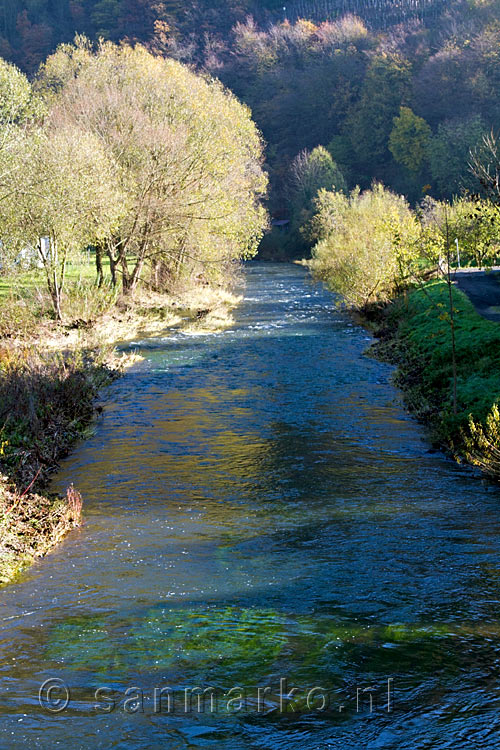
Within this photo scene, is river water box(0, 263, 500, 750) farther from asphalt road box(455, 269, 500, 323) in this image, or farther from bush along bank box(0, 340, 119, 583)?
asphalt road box(455, 269, 500, 323)

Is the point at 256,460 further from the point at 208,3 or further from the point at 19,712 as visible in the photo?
the point at 208,3

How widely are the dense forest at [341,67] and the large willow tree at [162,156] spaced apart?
135ft

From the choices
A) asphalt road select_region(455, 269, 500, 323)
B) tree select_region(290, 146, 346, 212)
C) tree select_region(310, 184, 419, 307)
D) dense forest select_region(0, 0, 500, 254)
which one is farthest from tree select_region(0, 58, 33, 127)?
tree select_region(290, 146, 346, 212)

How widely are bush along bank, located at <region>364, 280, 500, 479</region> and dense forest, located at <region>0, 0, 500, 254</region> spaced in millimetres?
50407

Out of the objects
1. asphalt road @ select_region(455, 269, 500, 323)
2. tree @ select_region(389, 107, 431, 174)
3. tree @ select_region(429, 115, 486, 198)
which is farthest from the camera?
tree @ select_region(389, 107, 431, 174)

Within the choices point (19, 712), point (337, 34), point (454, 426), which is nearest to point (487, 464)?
point (454, 426)

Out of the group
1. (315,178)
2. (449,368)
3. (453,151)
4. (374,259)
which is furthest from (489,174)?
(315,178)

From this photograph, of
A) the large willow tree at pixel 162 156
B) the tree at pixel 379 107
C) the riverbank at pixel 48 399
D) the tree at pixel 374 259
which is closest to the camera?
the riverbank at pixel 48 399

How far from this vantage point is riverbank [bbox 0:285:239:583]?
36.4 feet

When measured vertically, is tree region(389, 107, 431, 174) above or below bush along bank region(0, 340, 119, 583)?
above

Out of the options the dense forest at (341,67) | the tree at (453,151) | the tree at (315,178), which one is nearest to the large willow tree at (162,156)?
the dense forest at (341,67)

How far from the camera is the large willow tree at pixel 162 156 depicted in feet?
112

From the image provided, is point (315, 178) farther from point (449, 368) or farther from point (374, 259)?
point (449, 368)

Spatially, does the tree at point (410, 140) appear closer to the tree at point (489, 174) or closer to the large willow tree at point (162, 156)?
the tree at point (489, 174)
